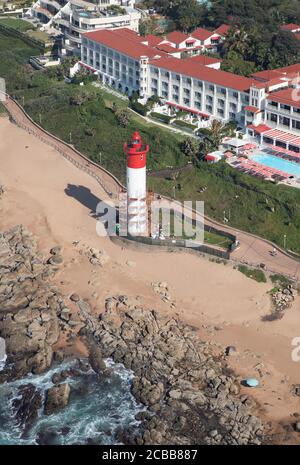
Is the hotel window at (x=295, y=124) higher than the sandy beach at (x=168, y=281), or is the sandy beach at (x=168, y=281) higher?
the hotel window at (x=295, y=124)

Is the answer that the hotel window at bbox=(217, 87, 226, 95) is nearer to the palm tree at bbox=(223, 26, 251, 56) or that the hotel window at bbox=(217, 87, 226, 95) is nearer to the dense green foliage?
the dense green foliage

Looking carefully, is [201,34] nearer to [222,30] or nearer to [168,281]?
[222,30]

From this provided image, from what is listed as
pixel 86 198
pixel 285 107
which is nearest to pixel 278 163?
pixel 285 107

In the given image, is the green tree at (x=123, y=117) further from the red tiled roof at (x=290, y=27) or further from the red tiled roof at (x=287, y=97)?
the red tiled roof at (x=290, y=27)

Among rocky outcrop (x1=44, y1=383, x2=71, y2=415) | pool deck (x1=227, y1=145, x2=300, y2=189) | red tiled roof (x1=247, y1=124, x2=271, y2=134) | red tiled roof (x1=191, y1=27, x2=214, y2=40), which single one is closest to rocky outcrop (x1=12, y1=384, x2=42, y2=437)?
rocky outcrop (x1=44, y1=383, x2=71, y2=415)

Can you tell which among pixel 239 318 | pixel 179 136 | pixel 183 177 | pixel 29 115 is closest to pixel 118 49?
pixel 29 115

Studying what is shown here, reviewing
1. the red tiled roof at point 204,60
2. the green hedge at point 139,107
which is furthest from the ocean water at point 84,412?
the red tiled roof at point 204,60
